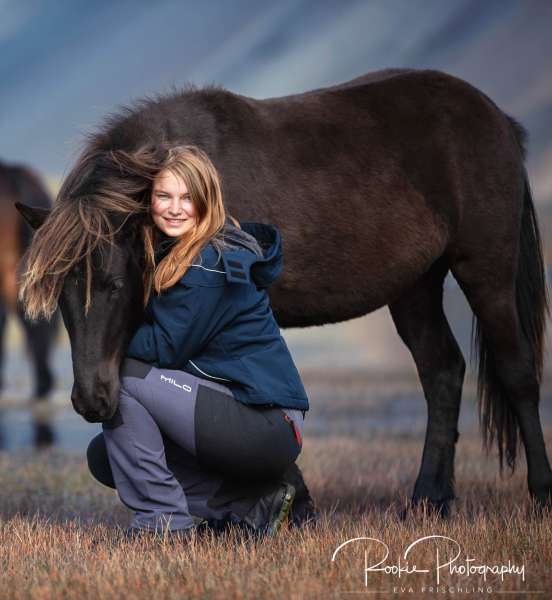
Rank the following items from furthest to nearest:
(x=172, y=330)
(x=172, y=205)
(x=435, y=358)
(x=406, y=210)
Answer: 1. (x=435, y=358)
2. (x=406, y=210)
3. (x=172, y=205)
4. (x=172, y=330)

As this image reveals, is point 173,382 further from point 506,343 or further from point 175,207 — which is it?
point 506,343

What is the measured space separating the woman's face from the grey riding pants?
52 cm

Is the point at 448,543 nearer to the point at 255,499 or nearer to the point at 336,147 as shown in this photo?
the point at 255,499

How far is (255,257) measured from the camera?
337 centimetres

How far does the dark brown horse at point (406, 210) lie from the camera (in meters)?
4.29

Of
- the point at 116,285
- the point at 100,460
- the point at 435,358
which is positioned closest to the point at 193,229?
the point at 116,285

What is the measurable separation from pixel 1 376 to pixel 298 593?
11.8 metres

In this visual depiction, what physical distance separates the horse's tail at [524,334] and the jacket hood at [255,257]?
192cm

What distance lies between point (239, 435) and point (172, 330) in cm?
47

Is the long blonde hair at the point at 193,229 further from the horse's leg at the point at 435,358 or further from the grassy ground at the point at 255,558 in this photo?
the horse's leg at the point at 435,358

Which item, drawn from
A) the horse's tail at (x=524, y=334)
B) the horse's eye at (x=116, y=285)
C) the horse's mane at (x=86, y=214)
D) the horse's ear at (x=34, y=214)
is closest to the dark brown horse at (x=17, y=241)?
the horse's tail at (x=524, y=334)
